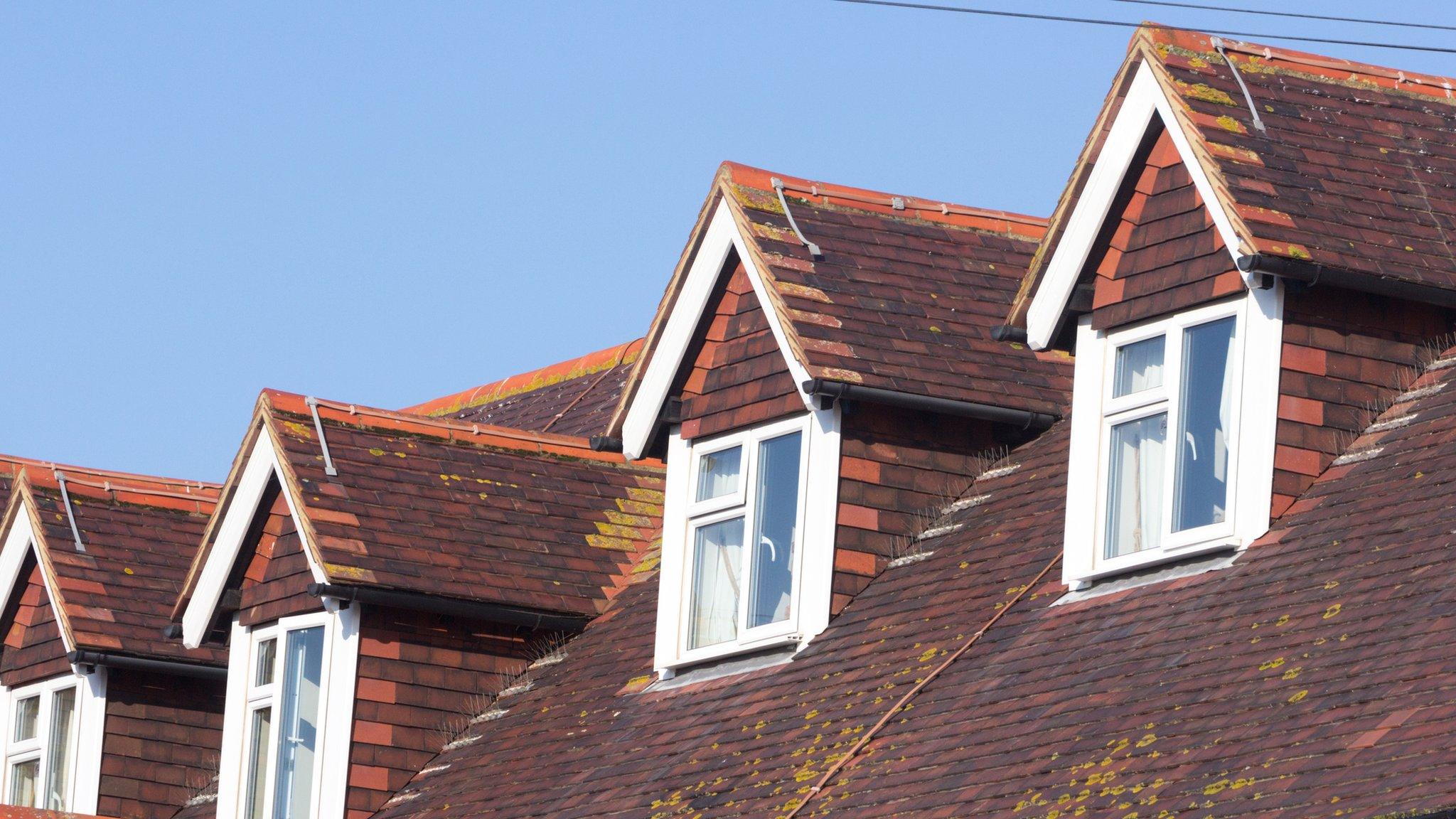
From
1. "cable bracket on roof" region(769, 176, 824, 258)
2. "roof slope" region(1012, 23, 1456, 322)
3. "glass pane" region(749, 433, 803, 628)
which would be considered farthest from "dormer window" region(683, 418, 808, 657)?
"roof slope" region(1012, 23, 1456, 322)

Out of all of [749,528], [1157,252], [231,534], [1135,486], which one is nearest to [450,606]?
[231,534]

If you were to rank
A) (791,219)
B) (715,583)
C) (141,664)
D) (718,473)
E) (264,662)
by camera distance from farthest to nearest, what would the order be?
1. (141,664)
2. (264,662)
3. (791,219)
4. (718,473)
5. (715,583)

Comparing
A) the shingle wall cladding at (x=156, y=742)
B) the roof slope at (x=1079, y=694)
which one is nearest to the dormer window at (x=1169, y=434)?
the roof slope at (x=1079, y=694)

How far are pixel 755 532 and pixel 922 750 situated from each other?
2846 mm

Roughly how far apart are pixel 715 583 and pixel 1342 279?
4131 millimetres

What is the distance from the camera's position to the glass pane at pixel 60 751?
17.9m

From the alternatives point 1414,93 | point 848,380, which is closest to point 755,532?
point 848,380

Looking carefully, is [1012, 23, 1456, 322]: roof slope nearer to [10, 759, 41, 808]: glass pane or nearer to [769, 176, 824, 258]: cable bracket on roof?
[769, 176, 824, 258]: cable bracket on roof

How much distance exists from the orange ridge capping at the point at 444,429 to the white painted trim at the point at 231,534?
264 mm

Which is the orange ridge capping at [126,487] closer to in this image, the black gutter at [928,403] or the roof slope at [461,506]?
the roof slope at [461,506]

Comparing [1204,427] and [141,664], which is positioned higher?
[1204,427]

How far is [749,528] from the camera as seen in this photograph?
13359 mm

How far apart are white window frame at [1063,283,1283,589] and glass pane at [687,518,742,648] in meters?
2.44

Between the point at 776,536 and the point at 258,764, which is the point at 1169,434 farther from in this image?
the point at 258,764
